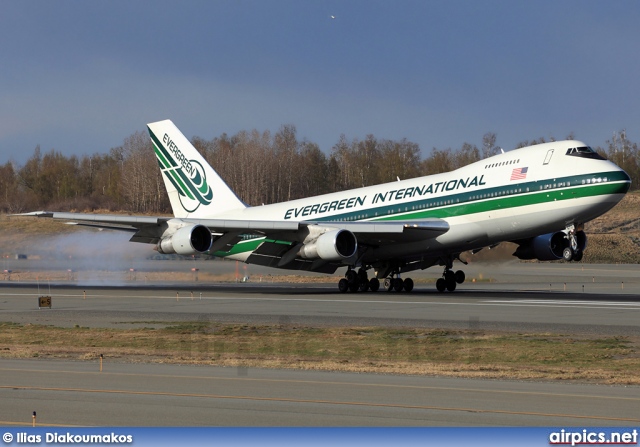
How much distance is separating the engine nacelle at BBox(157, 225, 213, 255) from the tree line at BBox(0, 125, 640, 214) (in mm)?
70560

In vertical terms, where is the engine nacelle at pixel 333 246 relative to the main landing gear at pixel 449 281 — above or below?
above

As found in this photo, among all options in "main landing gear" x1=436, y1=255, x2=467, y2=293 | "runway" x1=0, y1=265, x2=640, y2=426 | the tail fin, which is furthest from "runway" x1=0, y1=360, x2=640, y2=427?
the tail fin

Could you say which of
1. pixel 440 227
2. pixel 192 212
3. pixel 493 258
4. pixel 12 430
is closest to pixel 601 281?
pixel 493 258

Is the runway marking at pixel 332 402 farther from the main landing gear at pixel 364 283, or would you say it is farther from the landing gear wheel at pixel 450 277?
the landing gear wheel at pixel 450 277

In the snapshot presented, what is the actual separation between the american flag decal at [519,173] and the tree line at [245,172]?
79.6 metres

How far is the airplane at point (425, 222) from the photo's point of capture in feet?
122

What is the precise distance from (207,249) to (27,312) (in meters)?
10.3

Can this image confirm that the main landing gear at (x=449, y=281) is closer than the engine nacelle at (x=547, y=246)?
No

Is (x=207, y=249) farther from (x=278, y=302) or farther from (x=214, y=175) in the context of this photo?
(x=214, y=175)

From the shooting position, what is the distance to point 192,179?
168 feet

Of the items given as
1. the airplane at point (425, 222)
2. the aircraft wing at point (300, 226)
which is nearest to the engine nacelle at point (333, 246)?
the airplane at point (425, 222)

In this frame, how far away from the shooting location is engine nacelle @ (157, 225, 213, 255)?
135 feet

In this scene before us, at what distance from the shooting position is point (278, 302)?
36938mm

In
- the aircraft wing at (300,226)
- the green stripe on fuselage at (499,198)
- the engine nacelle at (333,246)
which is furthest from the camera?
the aircraft wing at (300,226)
